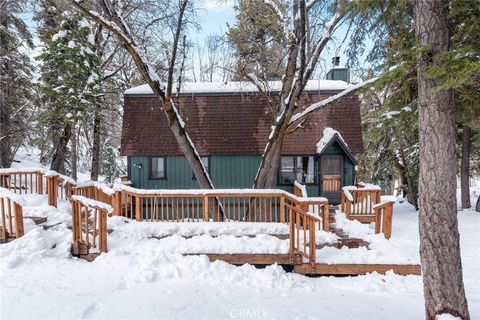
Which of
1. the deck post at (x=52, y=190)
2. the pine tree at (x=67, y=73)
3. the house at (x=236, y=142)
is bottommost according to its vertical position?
the deck post at (x=52, y=190)

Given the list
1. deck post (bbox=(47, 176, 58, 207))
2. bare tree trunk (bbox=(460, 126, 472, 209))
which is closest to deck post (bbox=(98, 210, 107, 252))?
deck post (bbox=(47, 176, 58, 207))

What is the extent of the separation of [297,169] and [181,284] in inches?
340

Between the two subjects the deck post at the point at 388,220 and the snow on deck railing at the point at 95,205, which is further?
the deck post at the point at 388,220

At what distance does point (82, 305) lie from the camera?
4.00m

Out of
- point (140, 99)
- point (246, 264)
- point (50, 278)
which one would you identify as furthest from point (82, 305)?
point (140, 99)

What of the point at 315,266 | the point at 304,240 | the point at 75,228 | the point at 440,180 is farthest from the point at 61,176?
the point at 440,180

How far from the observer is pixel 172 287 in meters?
4.67

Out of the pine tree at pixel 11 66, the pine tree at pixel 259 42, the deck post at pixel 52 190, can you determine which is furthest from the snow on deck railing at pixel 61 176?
the pine tree at pixel 11 66

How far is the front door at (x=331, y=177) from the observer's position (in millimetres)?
12125

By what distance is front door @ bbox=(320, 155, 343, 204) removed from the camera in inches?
477

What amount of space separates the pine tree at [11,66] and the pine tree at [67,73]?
2.56 m

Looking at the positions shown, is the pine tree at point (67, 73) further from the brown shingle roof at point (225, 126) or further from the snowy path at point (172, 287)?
the snowy path at point (172, 287)

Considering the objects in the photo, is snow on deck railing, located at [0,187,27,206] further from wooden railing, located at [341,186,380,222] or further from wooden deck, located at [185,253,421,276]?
wooden railing, located at [341,186,380,222]

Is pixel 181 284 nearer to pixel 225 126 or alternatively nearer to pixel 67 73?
pixel 225 126
